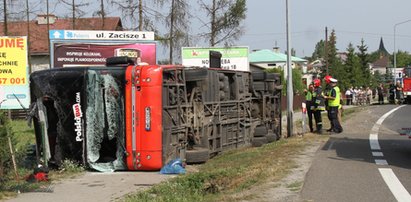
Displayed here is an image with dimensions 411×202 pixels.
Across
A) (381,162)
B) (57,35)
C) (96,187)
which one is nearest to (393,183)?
(381,162)

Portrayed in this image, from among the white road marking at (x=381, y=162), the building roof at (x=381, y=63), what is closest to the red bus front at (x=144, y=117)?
the white road marking at (x=381, y=162)

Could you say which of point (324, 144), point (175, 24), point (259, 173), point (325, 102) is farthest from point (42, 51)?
point (259, 173)

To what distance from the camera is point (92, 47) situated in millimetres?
19750

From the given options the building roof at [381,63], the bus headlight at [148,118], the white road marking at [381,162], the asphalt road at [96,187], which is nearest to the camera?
the asphalt road at [96,187]

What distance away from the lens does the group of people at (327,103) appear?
15773 millimetres

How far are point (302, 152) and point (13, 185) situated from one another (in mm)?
6017

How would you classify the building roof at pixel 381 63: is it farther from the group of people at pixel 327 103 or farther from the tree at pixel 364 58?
the group of people at pixel 327 103

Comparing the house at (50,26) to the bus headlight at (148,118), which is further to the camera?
the house at (50,26)

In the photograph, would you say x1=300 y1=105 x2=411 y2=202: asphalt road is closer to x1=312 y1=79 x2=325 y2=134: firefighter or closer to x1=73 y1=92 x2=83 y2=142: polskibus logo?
x1=312 y1=79 x2=325 y2=134: firefighter

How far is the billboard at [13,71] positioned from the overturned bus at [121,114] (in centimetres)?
135

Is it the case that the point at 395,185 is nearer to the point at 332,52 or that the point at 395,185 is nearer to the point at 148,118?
the point at 148,118

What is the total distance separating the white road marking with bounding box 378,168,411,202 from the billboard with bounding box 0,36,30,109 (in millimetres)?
8133

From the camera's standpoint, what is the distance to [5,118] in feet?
28.7

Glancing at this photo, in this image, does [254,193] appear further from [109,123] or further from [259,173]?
[109,123]
